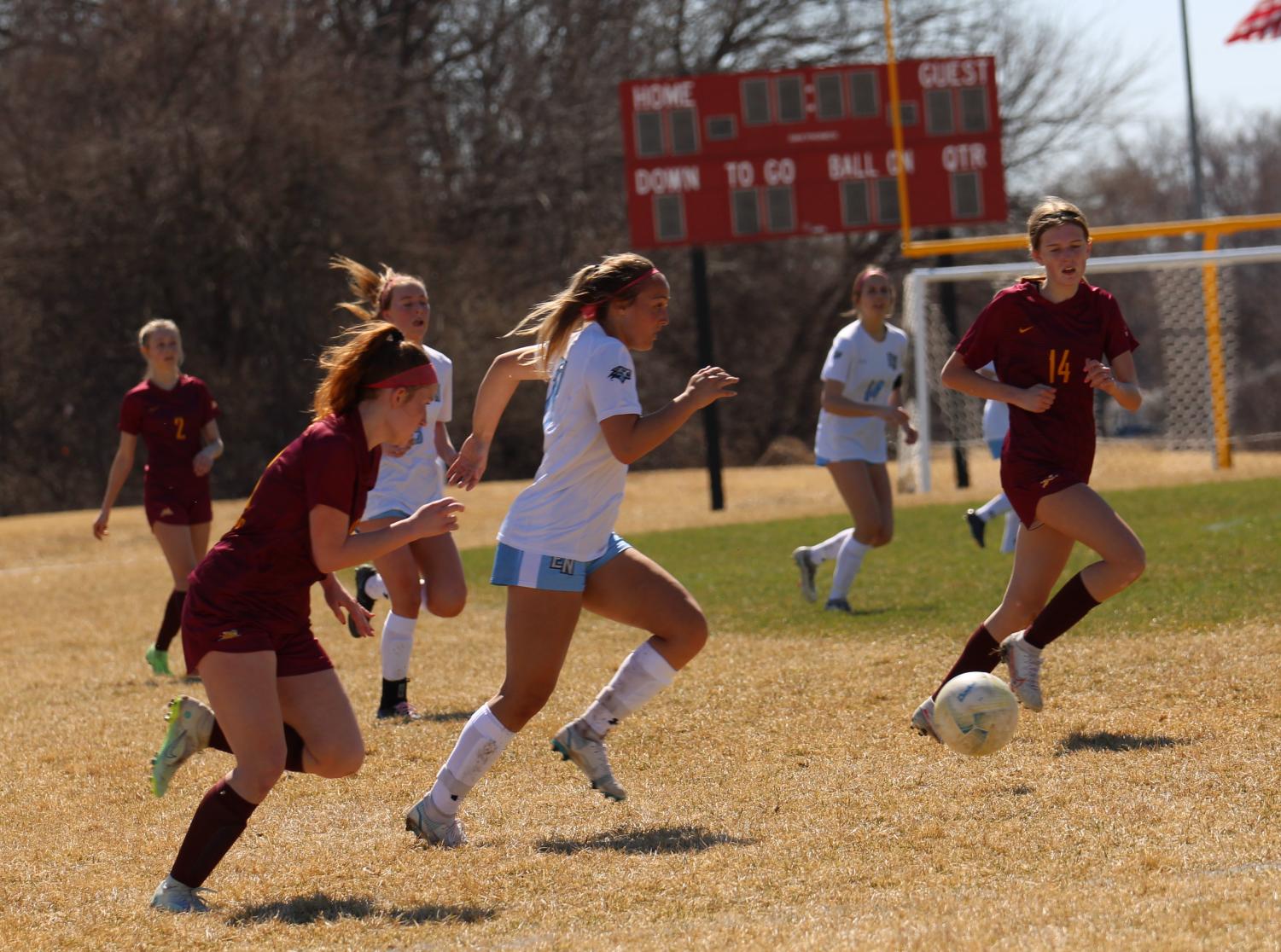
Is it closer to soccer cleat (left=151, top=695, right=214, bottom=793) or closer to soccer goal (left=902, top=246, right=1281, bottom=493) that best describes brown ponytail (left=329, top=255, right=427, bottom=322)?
soccer cleat (left=151, top=695, right=214, bottom=793)

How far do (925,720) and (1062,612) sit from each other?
681mm

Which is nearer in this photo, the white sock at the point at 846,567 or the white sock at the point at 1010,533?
the white sock at the point at 846,567

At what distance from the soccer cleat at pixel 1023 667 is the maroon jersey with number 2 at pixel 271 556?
Answer: 2896mm

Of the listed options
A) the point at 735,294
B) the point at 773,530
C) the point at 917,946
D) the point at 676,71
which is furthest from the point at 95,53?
the point at 917,946

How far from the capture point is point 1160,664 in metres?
7.46

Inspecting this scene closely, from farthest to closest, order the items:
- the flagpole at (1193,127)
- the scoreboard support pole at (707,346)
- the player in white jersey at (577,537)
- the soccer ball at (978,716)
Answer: the flagpole at (1193,127) < the scoreboard support pole at (707,346) < the soccer ball at (978,716) < the player in white jersey at (577,537)

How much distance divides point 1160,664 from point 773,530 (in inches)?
378

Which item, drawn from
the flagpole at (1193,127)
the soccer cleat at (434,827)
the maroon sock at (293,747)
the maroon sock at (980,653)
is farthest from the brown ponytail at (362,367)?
the flagpole at (1193,127)

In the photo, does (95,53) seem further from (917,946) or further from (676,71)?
(917,946)

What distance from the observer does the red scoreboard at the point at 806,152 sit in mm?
19812

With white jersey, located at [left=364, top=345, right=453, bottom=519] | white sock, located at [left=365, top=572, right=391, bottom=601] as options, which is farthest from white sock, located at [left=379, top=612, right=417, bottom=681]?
white sock, located at [left=365, top=572, right=391, bottom=601]

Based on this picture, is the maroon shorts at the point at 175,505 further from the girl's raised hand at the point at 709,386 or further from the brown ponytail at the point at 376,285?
the girl's raised hand at the point at 709,386

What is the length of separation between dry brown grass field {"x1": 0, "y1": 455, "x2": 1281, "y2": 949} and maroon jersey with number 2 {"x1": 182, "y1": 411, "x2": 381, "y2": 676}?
801 millimetres

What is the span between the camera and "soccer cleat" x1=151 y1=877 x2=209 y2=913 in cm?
461
